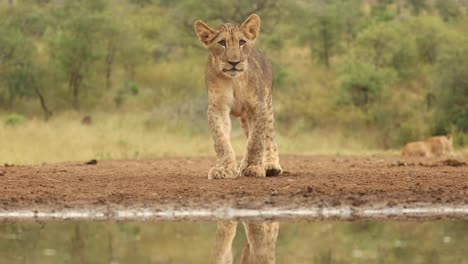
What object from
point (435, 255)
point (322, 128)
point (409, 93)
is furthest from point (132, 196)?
point (409, 93)

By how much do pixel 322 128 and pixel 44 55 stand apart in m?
11.0

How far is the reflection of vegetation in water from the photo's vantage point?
6.54 meters

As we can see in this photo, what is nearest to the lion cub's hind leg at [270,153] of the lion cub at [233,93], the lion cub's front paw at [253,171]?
the lion cub at [233,93]

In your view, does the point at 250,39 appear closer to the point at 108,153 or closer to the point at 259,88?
the point at 259,88

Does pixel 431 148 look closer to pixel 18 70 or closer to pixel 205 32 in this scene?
pixel 205 32

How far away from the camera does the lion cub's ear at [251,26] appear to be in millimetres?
11055

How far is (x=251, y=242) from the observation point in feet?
23.9

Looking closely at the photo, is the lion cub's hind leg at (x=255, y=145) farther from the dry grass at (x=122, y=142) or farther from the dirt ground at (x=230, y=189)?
the dry grass at (x=122, y=142)

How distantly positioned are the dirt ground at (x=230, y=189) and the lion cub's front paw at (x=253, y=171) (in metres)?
0.18

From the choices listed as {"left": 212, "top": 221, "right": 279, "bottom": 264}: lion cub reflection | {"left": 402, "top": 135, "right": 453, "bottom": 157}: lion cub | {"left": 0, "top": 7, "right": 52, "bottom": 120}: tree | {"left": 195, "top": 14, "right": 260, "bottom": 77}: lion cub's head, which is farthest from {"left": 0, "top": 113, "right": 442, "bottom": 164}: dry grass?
{"left": 212, "top": 221, "right": 279, "bottom": 264}: lion cub reflection

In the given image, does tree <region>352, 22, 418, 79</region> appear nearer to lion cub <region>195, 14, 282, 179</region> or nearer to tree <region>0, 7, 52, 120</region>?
tree <region>0, 7, 52, 120</region>

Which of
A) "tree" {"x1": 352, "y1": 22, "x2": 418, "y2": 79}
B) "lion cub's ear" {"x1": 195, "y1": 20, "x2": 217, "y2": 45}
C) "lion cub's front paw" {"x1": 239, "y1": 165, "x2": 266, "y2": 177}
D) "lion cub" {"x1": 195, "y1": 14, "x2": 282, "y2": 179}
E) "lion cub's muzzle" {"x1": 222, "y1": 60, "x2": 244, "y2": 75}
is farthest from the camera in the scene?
"tree" {"x1": 352, "y1": 22, "x2": 418, "y2": 79}

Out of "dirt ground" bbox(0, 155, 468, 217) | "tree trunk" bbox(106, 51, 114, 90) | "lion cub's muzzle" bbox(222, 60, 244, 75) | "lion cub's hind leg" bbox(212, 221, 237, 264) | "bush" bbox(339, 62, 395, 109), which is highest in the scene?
"tree trunk" bbox(106, 51, 114, 90)

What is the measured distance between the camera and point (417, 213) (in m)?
8.82
